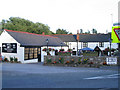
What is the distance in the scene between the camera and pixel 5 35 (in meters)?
27.9

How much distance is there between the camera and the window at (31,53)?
90.8 ft

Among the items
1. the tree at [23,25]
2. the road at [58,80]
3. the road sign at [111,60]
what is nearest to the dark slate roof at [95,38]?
the tree at [23,25]

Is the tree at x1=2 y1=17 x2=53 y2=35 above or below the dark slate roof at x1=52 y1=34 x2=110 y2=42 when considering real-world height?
above

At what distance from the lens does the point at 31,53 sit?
28891 mm

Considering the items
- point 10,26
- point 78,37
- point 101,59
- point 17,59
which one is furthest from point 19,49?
point 10,26

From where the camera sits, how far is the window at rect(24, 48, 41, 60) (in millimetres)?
27664

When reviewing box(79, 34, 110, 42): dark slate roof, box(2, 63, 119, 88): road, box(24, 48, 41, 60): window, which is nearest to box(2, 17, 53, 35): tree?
box(79, 34, 110, 42): dark slate roof

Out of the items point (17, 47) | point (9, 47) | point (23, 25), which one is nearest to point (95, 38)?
point (17, 47)

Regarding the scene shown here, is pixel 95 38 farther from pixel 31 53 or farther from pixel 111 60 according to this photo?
pixel 111 60

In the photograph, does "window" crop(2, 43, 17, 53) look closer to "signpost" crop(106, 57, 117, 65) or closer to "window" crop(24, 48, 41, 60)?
"window" crop(24, 48, 41, 60)

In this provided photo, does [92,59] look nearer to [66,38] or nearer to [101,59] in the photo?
[101,59]

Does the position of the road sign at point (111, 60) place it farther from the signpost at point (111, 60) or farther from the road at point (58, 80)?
the road at point (58, 80)

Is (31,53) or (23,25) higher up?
(23,25)

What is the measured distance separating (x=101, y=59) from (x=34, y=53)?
12.1 metres
